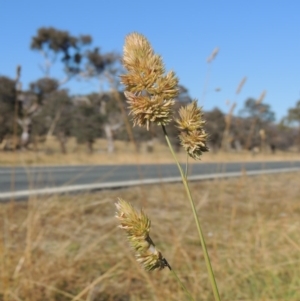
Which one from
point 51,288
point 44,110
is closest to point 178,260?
point 51,288

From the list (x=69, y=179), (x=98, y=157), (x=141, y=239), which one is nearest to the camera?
(x=141, y=239)

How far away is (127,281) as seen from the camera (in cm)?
229

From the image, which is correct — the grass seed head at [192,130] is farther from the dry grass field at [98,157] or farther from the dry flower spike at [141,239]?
the dry grass field at [98,157]

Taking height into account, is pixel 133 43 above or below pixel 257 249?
above

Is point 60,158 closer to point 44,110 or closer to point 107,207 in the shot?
point 44,110

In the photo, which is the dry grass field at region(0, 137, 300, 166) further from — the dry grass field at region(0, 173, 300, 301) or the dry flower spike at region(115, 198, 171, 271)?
the dry flower spike at region(115, 198, 171, 271)

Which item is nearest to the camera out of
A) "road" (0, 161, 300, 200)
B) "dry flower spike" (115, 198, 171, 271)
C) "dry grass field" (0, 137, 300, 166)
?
"dry flower spike" (115, 198, 171, 271)

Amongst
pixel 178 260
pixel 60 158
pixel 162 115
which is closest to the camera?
pixel 162 115

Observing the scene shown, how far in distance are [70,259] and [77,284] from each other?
10.3 inches

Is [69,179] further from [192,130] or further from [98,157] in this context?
[98,157]

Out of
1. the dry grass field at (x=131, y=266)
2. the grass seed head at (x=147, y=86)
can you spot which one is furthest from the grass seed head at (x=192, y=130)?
the dry grass field at (x=131, y=266)

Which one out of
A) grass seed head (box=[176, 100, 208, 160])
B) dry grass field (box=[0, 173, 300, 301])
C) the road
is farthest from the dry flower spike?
the road

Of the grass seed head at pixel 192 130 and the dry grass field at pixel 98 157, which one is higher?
the grass seed head at pixel 192 130

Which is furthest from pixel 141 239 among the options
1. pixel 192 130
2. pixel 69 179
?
pixel 69 179
